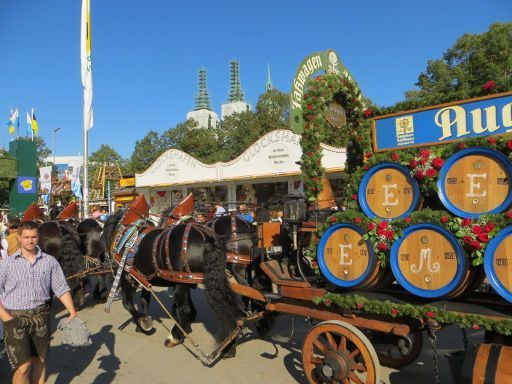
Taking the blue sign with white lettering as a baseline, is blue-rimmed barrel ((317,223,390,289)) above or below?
below

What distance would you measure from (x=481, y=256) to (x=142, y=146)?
151ft

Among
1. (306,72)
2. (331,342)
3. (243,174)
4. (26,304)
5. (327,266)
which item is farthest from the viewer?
(243,174)

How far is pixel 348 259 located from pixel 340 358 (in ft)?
2.80

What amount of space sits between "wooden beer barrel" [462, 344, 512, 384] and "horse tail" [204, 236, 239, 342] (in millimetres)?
2613

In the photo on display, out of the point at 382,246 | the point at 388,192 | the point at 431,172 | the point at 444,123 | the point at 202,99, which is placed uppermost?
the point at 202,99

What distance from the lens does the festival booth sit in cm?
1688

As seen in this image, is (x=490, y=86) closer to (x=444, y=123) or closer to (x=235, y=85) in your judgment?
(x=444, y=123)

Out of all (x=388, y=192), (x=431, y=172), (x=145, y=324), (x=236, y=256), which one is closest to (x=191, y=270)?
(x=236, y=256)

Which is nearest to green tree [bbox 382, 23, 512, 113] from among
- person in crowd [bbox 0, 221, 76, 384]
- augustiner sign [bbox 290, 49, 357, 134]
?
augustiner sign [bbox 290, 49, 357, 134]

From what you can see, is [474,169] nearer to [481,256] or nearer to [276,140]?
[481,256]

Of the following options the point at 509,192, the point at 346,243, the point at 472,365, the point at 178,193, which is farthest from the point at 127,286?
the point at 178,193

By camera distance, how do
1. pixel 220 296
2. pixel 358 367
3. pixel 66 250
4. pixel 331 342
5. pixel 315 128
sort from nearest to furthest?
pixel 358 367 < pixel 331 342 < pixel 315 128 < pixel 220 296 < pixel 66 250

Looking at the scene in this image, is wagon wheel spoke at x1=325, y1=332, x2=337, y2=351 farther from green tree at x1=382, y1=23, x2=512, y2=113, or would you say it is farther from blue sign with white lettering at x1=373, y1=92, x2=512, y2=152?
green tree at x1=382, y1=23, x2=512, y2=113

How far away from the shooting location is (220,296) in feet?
15.5
